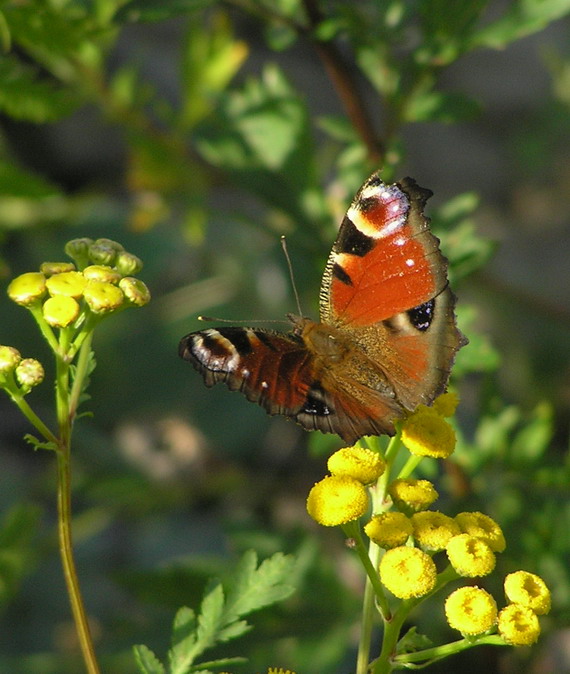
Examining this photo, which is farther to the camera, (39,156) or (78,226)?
(39,156)

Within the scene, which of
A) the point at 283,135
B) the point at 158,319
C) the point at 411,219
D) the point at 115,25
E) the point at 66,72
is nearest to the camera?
the point at 411,219

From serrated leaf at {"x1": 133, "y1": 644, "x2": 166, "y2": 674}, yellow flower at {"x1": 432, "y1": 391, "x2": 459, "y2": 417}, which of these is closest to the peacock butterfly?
yellow flower at {"x1": 432, "y1": 391, "x2": 459, "y2": 417}

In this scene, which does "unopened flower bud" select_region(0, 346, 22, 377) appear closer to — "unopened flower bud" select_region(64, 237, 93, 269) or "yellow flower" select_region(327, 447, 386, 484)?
"unopened flower bud" select_region(64, 237, 93, 269)

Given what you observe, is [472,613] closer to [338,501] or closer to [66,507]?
[338,501]

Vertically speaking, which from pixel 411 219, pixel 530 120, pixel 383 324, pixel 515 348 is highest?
pixel 411 219

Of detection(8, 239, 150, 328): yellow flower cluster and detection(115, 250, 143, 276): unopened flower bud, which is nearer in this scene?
detection(8, 239, 150, 328): yellow flower cluster

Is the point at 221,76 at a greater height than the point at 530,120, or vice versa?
the point at 221,76

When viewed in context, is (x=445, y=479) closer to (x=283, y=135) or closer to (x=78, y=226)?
(x=283, y=135)

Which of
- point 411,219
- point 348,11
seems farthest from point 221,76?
point 411,219
